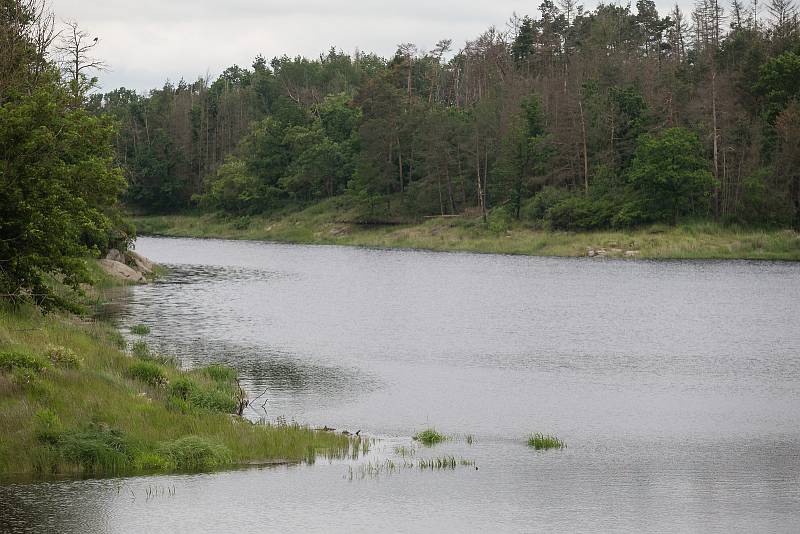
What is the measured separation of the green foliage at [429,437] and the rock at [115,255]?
45753 mm

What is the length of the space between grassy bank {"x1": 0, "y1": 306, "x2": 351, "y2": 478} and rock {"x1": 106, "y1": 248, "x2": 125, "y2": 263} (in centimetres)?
4127

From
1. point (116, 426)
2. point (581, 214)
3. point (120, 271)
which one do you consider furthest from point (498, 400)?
point (581, 214)

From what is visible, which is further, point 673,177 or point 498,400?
point 673,177

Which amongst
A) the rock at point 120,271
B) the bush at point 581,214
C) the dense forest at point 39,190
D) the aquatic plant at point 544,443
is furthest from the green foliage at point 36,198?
the bush at point 581,214

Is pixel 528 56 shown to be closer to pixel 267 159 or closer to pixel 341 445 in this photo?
pixel 267 159

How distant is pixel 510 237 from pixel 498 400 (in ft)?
257

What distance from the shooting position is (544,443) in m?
24.6

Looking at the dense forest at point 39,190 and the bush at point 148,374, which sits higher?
the dense forest at point 39,190

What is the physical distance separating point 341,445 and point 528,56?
454ft

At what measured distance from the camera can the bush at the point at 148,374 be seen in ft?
88.4

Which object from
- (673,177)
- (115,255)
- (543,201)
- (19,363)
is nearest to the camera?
(19,363)

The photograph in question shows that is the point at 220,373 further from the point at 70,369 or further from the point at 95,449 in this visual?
the point at 95,449

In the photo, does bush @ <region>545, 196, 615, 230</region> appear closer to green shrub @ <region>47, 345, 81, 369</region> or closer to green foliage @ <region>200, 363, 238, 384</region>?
green foliage @ <region>200, 363, 238, 384</region>

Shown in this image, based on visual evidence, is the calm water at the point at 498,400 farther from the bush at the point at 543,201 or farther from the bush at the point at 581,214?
the bush at the point at 543,201
